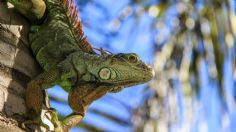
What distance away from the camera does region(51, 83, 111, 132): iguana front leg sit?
334cm

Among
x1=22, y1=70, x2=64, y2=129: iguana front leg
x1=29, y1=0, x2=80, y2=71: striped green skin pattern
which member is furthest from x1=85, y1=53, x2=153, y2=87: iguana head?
x1=22, y1=70, x2=64, y2=129: iguana front leg

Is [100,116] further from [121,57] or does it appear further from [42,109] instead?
[42,109]

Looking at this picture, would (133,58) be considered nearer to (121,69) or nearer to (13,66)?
(121,69)

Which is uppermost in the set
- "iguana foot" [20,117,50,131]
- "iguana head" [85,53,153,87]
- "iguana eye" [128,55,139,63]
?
"iguana eye" [128,55,139,63]

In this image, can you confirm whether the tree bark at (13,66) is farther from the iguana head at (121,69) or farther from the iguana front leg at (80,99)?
the iguana head at (121,69)

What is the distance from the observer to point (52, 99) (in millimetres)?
5145

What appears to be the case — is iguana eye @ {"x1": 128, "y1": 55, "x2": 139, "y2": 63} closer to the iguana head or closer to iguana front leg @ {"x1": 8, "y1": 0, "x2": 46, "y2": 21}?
the iguana head

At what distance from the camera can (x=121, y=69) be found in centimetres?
354

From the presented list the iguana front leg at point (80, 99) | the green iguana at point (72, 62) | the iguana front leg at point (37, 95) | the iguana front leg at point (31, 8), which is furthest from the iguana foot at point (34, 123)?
the iguana front leg at point (31, 8)

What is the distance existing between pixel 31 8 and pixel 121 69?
60cm

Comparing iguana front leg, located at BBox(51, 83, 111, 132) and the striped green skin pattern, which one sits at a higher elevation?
the striped green skin pattern

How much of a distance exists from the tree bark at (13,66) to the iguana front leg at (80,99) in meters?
0.24

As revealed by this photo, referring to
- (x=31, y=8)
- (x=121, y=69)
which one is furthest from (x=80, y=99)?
(x=31, y=8)

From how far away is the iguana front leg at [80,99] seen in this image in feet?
11.0
